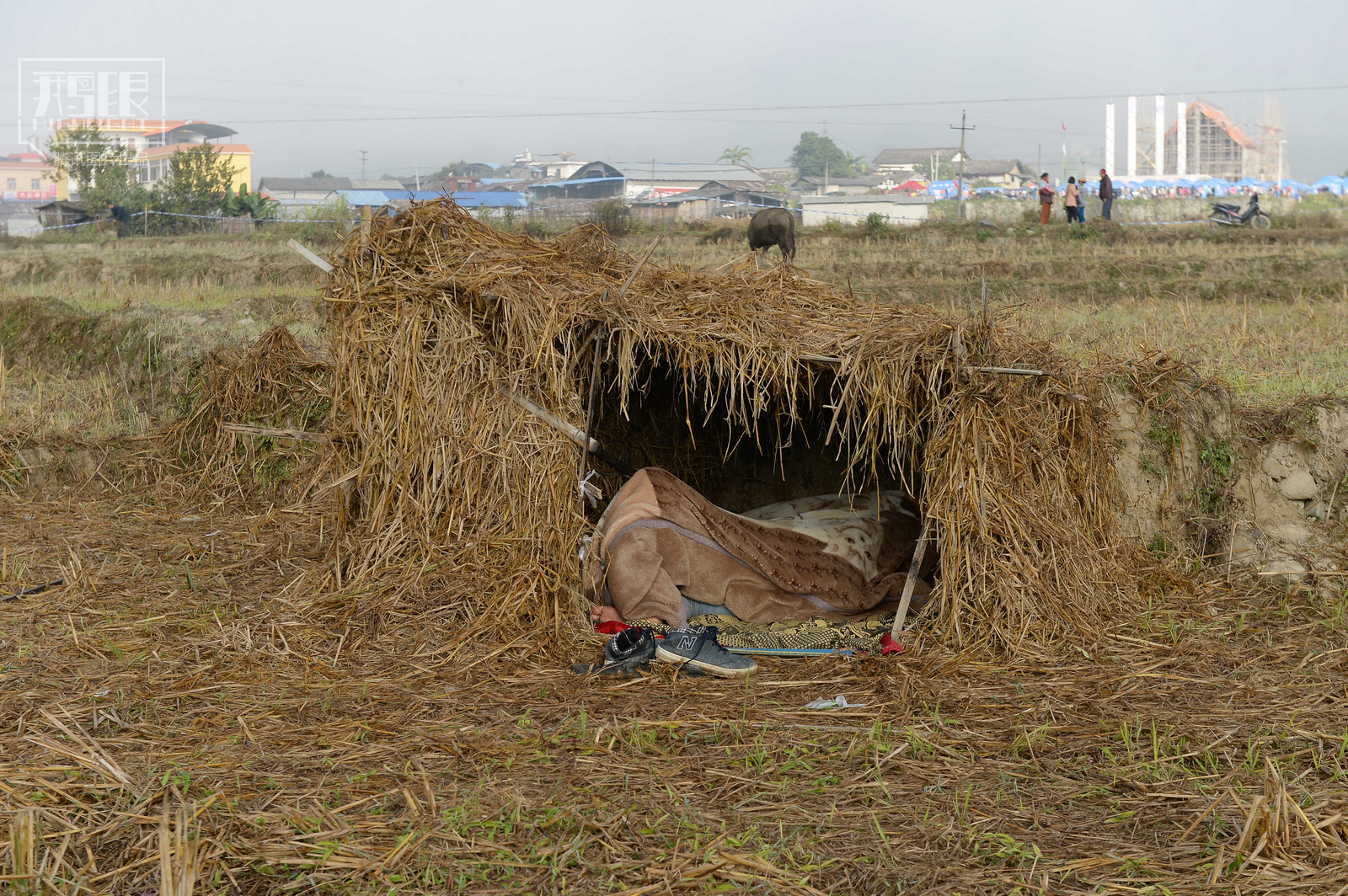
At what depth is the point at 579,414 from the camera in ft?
17.2

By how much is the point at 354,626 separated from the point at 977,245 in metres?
19.4

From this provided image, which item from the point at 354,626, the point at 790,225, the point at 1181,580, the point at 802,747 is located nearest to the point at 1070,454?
the point at 1181,580

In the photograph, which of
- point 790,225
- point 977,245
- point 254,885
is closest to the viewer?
point 254,885

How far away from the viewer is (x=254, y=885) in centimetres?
295

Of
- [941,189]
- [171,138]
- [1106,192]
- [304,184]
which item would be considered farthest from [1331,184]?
[171,138]

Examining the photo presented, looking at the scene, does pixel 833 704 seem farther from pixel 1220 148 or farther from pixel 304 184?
pixel 1220 148

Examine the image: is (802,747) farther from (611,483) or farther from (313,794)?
(611,483)

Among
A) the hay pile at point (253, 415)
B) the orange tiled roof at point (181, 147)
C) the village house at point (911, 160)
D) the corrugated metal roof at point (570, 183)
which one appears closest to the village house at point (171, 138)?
the orange tiled roof at point (181, 147)

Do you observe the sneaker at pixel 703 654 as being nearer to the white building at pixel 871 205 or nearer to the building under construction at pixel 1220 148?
the white building at pixel 871 205

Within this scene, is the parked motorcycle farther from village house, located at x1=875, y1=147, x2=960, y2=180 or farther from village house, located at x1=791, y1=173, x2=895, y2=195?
village house, located at x1=875, y1=147, x2=960, y2=180

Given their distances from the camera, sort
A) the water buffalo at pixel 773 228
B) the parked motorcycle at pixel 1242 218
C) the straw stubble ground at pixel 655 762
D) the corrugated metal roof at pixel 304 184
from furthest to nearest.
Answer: the corrugated metal roof at pixel 304 184, the parked motorcycle at pixel 1242 218, the water buffalo at pixel 773 228, the straw stubble ground at pixel 655 762

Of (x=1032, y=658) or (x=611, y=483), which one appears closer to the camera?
(x=1032, y=658)

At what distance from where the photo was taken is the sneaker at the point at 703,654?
466cm

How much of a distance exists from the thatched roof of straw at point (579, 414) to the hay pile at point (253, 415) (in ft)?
9.53
